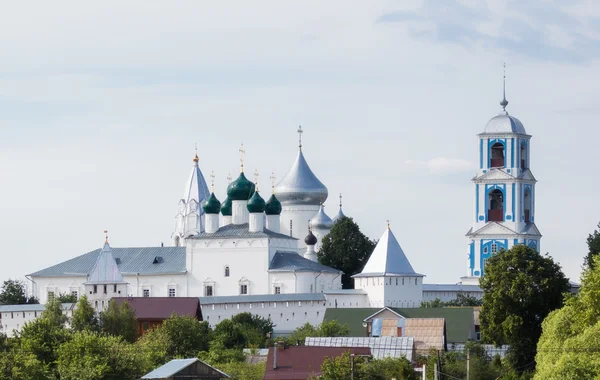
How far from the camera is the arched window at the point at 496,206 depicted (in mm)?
69000

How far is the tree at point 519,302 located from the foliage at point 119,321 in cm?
1060

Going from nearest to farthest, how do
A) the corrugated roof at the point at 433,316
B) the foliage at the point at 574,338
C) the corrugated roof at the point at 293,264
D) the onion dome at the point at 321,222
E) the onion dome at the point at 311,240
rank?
the foliage at the point at 574,338 → the corrugated roof at the point at 433,316 → the corrugated roof at the point at 293,264 → the onion dome at the point at 311,240 → the onion dome at the point at 321,222

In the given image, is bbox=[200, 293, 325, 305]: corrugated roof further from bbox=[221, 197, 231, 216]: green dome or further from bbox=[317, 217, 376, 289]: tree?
bbox=[221, 197, 231, 216]: green dome

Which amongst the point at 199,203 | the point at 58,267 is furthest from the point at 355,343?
the point at 199,203

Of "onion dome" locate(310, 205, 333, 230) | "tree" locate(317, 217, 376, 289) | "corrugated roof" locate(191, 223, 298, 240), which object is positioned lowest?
"tree" locate(317, 217, 376, 289)

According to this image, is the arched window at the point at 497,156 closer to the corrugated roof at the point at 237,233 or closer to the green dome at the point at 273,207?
the green dome at the point at 273,207

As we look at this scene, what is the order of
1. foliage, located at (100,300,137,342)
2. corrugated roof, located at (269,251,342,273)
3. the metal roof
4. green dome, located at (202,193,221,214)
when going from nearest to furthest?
the metal roof < foliage, located at (100,300,137,342) < corrugated roof, located at (269,251,342,273) < green dome, located at (202,193,221,214)

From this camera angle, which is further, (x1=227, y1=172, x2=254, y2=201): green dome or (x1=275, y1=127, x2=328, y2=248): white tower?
(x1=275, y1=127, x2=328, y2=248): white tower

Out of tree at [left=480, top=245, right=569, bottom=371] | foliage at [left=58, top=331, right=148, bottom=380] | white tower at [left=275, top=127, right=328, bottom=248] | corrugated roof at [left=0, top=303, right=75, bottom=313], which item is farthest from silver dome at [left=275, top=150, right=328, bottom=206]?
foliage at [left=58, top=331, right=148, bottom=380]

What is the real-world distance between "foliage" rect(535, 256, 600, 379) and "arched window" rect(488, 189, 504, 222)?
25.1m

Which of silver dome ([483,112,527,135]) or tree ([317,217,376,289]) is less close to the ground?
silver dome ([483,112,527,135])

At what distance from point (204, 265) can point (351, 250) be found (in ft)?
17.2

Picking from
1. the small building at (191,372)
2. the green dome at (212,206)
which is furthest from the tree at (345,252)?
the small building at (191,372)

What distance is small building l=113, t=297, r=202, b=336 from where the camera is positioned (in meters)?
55.1
